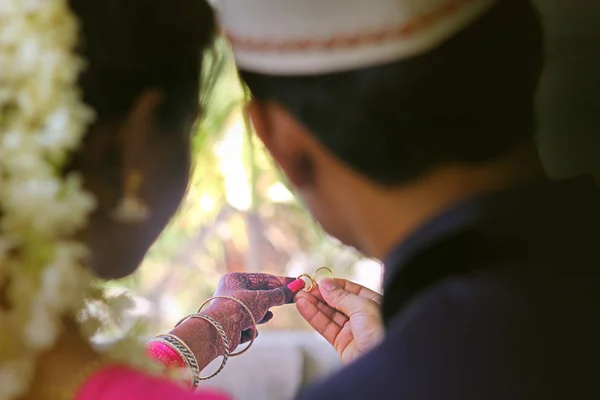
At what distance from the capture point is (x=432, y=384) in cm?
52

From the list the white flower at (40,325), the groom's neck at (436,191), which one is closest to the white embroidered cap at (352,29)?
the groom's neck at (436,191)

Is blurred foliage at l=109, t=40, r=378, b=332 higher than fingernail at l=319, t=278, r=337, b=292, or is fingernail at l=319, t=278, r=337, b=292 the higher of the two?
blurred foliage at l=109, t=40, r=378, b=332

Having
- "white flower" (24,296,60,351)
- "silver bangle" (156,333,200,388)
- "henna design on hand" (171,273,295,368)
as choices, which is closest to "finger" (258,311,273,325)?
"henna design on hand" (171,273,295,368)

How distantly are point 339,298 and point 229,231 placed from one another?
0.16 meters

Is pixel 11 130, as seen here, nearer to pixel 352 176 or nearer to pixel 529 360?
pixel 352 176

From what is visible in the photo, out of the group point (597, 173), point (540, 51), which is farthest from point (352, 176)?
point (597, 173)

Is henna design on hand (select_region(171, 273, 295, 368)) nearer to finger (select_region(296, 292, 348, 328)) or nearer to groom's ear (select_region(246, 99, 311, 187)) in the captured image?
finger (select_region(296, 292, 348, 328))

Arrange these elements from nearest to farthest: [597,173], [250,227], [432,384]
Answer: [432,384] → [250,227] → [597,173]

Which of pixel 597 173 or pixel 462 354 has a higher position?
pixel 462 354

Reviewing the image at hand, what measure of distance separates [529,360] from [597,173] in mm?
554

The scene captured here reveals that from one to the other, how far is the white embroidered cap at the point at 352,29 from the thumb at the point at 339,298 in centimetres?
33

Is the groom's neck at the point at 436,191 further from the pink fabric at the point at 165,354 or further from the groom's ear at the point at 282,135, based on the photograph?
the pink fabric at the point at 165,354

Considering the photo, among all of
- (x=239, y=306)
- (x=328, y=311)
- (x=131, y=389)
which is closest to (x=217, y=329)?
(x=239, y=306)

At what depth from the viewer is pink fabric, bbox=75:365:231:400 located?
549 millimetres
